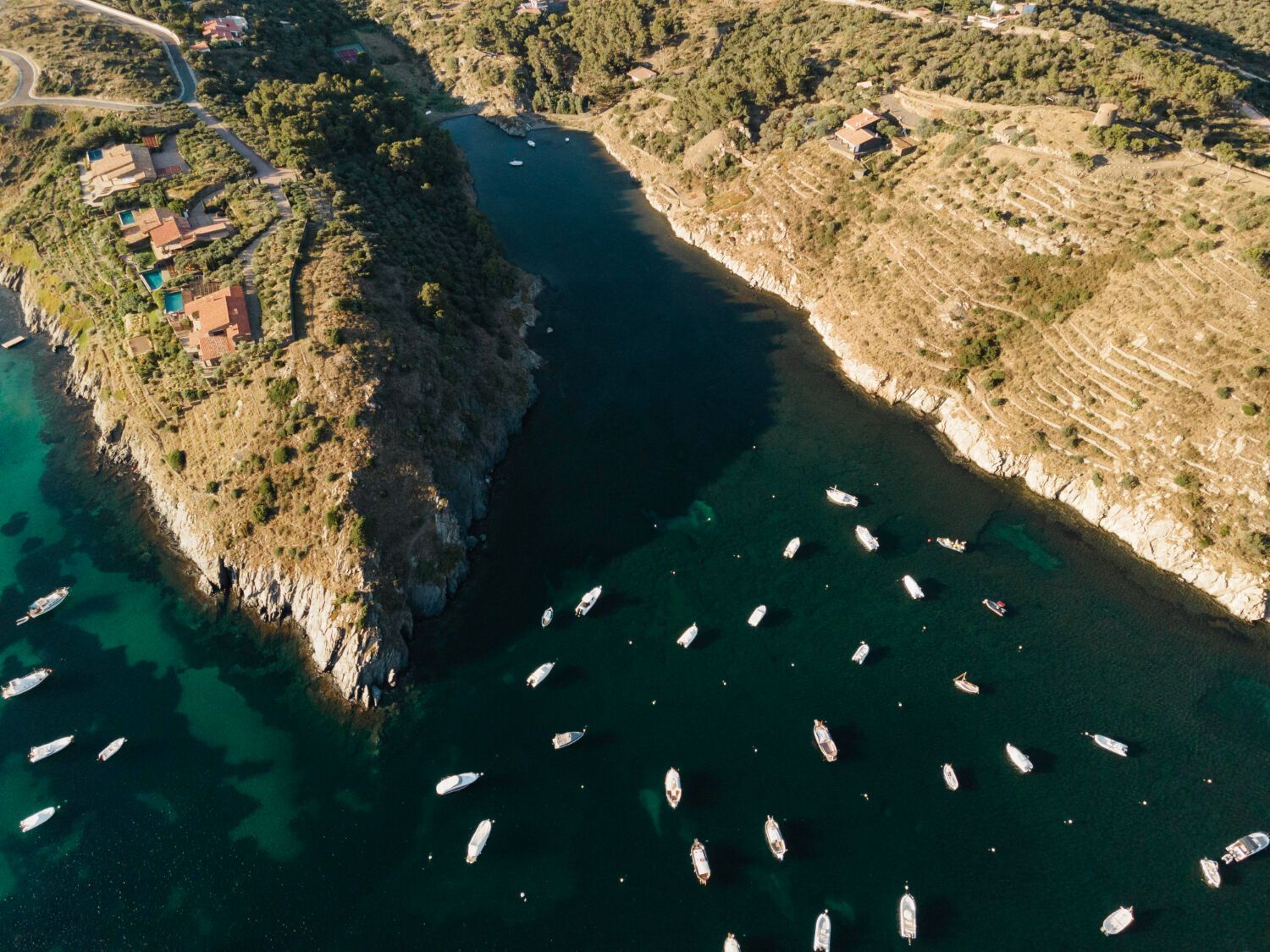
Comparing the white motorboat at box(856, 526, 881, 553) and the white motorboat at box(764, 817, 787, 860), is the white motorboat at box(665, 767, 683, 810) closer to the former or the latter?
the white motorboat at box(764, 817, 787, 860)

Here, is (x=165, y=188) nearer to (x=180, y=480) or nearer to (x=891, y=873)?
(x=180, y=480)

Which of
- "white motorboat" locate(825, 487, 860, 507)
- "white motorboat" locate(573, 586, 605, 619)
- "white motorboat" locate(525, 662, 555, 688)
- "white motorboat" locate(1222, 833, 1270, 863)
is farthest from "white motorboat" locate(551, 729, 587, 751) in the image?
"white motorboat" locate(1222, 833, 1270, 863)

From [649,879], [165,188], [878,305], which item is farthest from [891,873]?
[165,188]

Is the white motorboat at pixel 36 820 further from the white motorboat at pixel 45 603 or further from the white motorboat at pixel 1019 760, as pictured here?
the white motorboat at pixel 1019 760

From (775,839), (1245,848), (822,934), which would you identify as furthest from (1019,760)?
(822,934)

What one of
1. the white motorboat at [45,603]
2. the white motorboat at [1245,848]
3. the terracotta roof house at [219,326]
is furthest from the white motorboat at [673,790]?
the terracotta roof house at [219,326]

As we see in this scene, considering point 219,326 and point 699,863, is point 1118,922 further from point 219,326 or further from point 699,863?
point 219,326

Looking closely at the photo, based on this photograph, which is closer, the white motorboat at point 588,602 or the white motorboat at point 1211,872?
the white motorboat at point 1211,872
